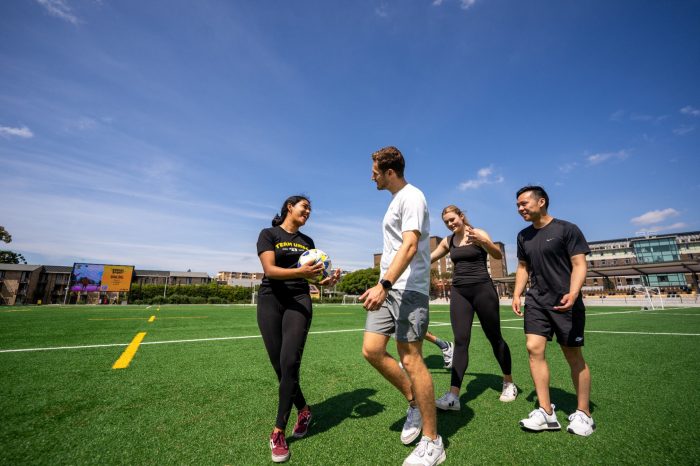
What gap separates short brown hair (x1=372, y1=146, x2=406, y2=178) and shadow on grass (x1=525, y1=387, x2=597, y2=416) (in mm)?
2877

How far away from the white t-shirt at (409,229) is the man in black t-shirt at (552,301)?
4.21ft

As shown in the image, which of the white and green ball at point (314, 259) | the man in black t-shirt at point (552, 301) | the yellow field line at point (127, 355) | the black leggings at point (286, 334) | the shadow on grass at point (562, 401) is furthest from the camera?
the yellow field line at point (127, 355)

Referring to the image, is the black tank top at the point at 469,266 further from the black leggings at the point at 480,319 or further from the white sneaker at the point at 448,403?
the white sneaker at the point at 448,403

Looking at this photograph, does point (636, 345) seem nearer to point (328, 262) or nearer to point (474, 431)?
point (474, 431)

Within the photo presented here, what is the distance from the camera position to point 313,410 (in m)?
3.16

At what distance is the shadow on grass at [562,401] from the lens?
3133 millimetres

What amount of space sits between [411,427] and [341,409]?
3.05 feet

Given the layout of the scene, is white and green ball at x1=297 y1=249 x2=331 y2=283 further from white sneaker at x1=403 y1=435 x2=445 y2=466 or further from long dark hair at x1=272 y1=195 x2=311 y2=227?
white sneaker at x1=403 y1=435 x2=445 y2=466

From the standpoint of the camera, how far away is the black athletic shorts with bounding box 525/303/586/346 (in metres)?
2.84

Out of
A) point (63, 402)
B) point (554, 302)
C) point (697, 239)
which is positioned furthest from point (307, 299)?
point (697, 239)

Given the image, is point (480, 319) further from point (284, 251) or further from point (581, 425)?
point (284, 251)

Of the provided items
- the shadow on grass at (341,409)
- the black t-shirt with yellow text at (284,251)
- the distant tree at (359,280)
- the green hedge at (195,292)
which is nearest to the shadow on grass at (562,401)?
the shadow on grass at (341,409)

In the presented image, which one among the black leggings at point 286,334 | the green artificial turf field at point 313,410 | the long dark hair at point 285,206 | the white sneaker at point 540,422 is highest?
the long dark hair at point 285,206

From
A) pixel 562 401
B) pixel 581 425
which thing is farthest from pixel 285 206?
pixel 562 401
